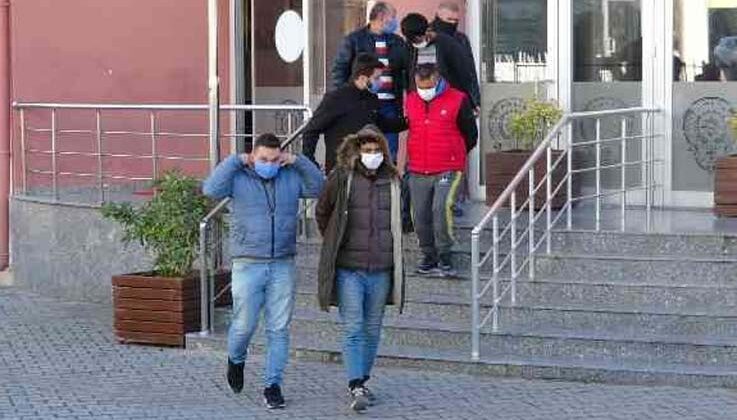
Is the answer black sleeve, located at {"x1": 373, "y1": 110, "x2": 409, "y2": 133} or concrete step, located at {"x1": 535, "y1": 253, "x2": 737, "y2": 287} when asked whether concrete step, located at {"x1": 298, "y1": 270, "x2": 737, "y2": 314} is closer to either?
concrete step, located at {"x1": 535, "y1": 253, "x2": 737, "y2": 287}

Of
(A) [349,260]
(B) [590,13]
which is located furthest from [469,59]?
(A) [349,260]

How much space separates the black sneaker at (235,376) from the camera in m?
9.29

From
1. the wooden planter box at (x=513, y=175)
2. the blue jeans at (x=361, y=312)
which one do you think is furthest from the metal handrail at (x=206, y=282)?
the wooden planter box at (x=513, y=175)

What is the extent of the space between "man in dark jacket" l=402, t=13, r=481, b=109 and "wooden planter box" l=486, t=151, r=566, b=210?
117 cm

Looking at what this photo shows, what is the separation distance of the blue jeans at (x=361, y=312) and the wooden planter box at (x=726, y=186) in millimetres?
Answer: 3792

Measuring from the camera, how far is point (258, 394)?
941 centimetres

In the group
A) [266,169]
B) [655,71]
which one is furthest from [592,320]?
[655,71]

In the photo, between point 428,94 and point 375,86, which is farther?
point 375,86

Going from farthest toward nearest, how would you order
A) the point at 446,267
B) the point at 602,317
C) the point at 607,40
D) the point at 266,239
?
the point at 607,40
the point at 446,267
the point at 602,317
the point at 266,239

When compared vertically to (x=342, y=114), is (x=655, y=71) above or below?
above

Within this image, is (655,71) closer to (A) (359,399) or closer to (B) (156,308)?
(B) (156,308)

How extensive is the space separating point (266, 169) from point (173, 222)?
2.11 meters

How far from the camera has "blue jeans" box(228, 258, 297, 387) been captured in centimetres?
899

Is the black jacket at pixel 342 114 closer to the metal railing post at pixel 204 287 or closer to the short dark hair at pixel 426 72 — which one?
the short dark hair at pixel 426 72
